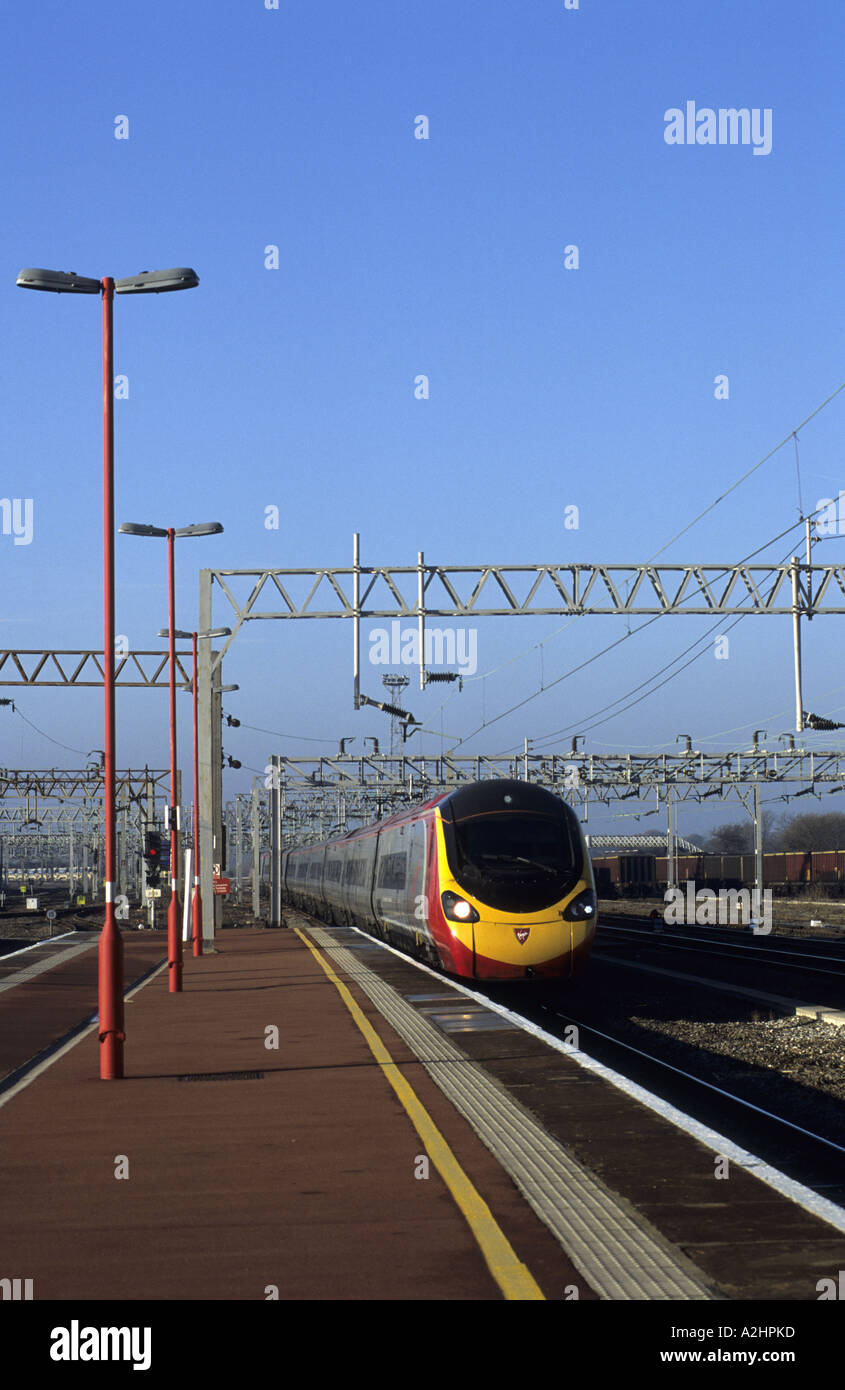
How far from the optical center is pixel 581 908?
2123cm

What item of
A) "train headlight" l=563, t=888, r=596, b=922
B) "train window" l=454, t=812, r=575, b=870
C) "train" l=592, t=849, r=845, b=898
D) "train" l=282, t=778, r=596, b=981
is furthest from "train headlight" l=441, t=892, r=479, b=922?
"train" l=592, t=849, r=845, b=898

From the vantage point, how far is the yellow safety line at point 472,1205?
626 cm

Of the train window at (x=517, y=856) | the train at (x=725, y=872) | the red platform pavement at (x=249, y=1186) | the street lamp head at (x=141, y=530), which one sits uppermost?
the street lamp head at (x=141, y=530)

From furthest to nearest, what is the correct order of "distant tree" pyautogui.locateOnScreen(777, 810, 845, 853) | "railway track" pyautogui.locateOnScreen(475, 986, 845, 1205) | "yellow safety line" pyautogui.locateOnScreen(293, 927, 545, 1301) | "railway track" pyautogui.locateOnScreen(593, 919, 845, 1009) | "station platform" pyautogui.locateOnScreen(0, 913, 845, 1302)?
1. "distant tree" pyautogui.locateOnScreen(777, 810, 845, 853)
2. "railway track" pyautogui.locateOnScreen(593, 919, 845, 1009)
3. "railway track" pyautogui.locateOnScreen(475, 986, 845, 1205)
4. "station platform" pyautogui.locateOnScreen(0, 913, 845, 1302)
5. "yellow safety line" pyautogui.locateOnScreen(293, 927, 545, 1301)

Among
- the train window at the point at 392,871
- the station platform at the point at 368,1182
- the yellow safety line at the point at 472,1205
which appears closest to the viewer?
the yellow safety line at the point at 472,1205

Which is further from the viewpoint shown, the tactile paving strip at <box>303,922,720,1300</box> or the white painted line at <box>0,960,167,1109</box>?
the white painted line at <box>0,960,167,1109</box>

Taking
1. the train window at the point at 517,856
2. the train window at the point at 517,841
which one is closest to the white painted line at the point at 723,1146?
the train window at the point at 517,856

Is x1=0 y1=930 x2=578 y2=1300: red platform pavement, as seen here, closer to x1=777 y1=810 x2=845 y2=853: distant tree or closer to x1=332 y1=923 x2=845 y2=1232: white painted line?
x1=332 y1=923 x2=845 y2=1232: white painted line

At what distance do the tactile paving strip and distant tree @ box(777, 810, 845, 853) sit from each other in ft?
537

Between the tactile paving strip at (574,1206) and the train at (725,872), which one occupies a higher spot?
the tactile paving strip at (574,1206)

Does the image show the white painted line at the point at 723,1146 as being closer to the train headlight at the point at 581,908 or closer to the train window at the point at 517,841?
the train headlight at the point at 581,908

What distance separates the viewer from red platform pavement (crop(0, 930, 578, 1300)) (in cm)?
649

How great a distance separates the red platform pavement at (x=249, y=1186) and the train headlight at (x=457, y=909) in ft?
20.0
